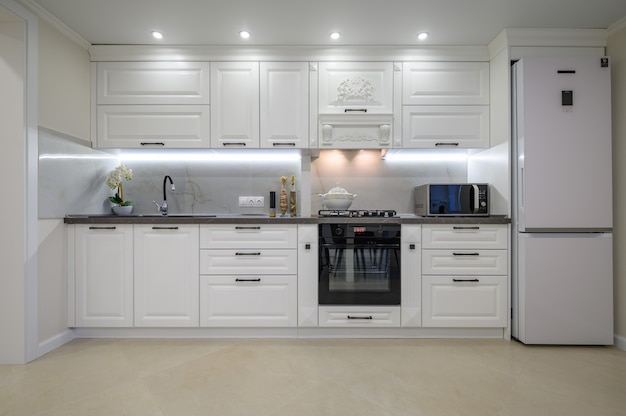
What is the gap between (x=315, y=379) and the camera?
2.09 meters

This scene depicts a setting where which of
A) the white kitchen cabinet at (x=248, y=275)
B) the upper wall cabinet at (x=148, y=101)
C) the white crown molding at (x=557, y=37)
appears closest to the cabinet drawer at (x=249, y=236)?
the white kitchen cabinet at (x=248, y=275)

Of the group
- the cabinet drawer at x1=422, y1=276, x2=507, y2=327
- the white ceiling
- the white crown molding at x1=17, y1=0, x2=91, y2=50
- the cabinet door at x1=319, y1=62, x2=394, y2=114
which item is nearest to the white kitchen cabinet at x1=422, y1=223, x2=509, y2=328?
the cabinet drawer at x1=422, y1=276, x2=507, y2=327

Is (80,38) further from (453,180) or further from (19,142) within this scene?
(453,180)

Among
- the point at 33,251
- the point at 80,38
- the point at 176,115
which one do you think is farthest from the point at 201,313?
the point at 80,38

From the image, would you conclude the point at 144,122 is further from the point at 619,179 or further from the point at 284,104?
the point at 619,179

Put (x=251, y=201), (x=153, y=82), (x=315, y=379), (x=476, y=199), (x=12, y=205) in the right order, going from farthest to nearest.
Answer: (x=251, y=201), (x=153, y=82), (x=476, y=199), (x=12, y=205), (x=315, y=379)

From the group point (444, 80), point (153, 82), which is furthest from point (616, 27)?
point (153, 82)

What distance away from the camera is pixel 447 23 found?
→ 2.64 metres

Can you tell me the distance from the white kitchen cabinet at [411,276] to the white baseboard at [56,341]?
251cm

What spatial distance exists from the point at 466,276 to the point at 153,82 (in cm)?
294

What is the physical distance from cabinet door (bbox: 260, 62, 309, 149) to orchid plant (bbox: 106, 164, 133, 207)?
125 cm

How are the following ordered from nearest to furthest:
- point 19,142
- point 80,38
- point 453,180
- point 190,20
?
point 19,142 → point 190,20 → point 80,38 → point 453,180

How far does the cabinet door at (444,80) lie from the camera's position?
2.99m

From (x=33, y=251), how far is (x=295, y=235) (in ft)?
5.76
